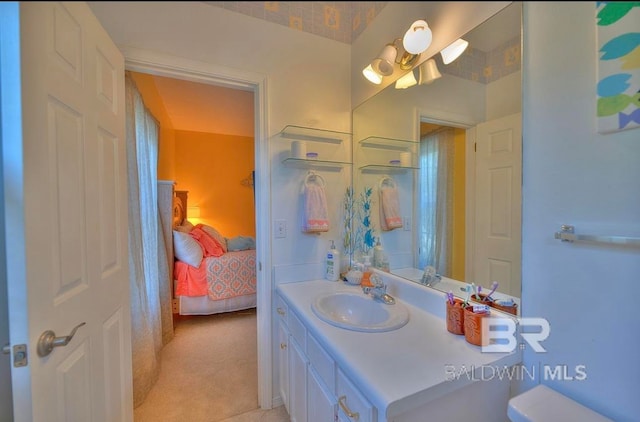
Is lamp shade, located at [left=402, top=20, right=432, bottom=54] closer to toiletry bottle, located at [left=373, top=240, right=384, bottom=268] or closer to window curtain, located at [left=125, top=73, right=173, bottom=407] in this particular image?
toiletry bottle, located at [left=373, top=240, right=384, bottom=268]

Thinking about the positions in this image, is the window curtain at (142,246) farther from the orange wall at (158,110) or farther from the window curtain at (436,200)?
the window curtain at (436,200)

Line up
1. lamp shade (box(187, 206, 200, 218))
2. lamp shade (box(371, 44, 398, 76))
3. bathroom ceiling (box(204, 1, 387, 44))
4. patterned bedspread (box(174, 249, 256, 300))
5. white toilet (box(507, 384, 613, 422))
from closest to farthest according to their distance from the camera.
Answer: bathroom ceiling (box(204, 1, 387, 44))
white toilet (box(507, 384, 613, 422))
lamp shade (box(371, 44, 398, 76))
patterned bedspread (box(174, 249, 256, 300))
lamp shade (box(187, 206, 200, 218))

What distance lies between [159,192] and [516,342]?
284cm

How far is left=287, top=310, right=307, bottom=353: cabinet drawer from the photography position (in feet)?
3.81

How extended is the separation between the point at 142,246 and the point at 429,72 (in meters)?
2.12

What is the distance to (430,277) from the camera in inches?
51.0

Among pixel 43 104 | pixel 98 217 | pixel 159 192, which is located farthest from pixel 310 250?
pixel 159 192

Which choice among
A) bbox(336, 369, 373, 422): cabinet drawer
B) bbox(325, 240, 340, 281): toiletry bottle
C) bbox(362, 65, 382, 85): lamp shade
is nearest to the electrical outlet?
bbox(325, 240, 340, 281): toiletry bottle

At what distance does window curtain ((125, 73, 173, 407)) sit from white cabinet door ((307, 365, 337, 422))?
129 centimetres

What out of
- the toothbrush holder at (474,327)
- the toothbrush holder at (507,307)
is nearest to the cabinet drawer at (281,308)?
the toothbrush holder at (474,327)

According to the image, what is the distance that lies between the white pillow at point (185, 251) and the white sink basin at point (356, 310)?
6.30 ft

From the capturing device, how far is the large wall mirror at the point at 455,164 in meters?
0.95

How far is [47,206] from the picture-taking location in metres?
0.66

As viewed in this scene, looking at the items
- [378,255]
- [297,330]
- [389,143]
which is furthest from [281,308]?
[389,143]
